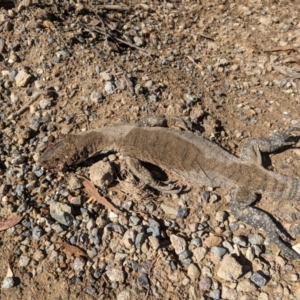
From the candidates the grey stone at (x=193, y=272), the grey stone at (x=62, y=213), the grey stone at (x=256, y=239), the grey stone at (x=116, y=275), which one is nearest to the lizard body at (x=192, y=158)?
the grey stone at (x=256, y=239)

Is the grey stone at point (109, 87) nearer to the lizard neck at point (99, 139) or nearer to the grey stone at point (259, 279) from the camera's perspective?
the lizard neck at point (99, 139)

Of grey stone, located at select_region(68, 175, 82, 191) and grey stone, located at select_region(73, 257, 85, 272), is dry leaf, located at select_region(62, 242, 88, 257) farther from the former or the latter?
grey stone, located at select_region(68, 175, 82, 191)

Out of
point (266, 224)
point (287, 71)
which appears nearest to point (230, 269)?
point (266, 224)

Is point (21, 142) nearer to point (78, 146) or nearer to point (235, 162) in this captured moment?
point (78, 146)

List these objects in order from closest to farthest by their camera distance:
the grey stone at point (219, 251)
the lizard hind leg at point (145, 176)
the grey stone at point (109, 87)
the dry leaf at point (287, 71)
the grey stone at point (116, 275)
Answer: the grey stone at point (116, 275)
the grey stone at point (219, 251)
the lizard hind leg at point (145, 176)
the grey stone at point (109, 87)
the dry leaf at point (287, 71)

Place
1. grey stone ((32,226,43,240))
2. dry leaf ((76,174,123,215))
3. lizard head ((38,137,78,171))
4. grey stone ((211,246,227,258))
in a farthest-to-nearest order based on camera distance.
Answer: lizard head ((38,137,78,171)) → dry leaf ((76,174,123,215)) → grey stone ((32,226,43,240)) → grey stone ((211,246,227,258))

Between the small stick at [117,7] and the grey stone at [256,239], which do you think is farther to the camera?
the small stick at [117,7]

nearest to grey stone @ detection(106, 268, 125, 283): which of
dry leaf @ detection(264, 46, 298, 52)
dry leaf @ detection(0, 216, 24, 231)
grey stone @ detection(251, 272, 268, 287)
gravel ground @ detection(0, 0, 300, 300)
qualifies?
gravel ground @ detection(0, 0, 300, 300)

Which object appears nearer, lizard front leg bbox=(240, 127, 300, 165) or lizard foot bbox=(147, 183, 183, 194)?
lizard foot bbox=(147, 183, 183, 194)
